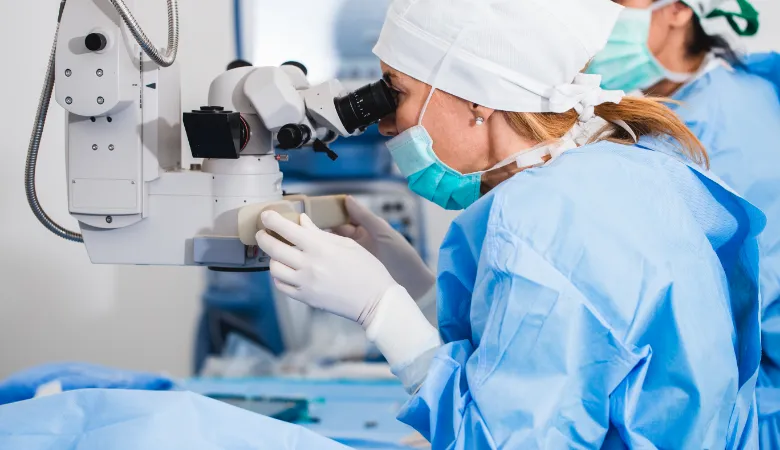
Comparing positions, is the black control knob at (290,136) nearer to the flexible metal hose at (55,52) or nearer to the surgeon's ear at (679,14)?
the flexible metal hose at (55,52)

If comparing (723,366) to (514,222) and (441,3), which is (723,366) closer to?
(514,222)

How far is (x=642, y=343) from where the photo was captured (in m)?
0.91

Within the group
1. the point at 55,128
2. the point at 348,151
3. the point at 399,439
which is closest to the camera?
the point at 399,439

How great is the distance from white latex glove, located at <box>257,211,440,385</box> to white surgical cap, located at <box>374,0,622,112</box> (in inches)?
12.2

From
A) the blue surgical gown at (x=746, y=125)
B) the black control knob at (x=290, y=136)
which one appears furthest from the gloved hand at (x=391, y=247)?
the blue surgical gown at (x=746, y=125)

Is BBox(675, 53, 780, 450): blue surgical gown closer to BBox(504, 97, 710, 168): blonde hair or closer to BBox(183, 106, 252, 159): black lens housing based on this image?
BBox(504, 97, 710, 168): blonde hair

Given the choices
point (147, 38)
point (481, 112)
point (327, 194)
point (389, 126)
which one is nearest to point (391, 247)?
point (389, 126)

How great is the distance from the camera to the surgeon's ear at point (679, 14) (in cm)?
168

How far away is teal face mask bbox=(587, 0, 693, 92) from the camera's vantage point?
5.33 feet

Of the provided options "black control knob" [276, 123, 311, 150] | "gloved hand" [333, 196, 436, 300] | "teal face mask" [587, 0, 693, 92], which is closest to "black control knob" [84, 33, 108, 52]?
"black control knob" [276, 123, 311, 150]

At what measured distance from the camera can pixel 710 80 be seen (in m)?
1.67

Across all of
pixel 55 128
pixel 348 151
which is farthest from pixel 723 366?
pixel 348 151

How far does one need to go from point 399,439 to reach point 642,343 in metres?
0.73

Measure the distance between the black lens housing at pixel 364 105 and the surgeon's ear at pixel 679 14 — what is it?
0.81 m
